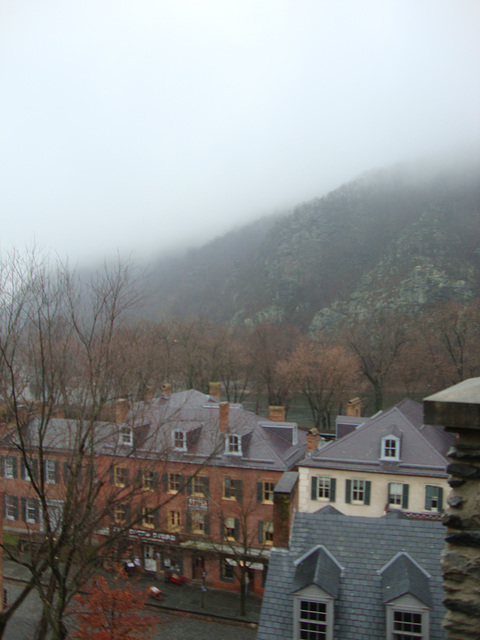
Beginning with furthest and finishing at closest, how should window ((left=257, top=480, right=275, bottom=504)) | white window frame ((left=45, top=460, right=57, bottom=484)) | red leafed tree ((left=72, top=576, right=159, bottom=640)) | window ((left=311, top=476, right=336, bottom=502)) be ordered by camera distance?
window ((left=257, top=480, right=275, bottom=504)) → window ((left=311, top=476, right=336, bottom=502)) → white window frame ((left=45, top=460, right=57, bottom=484)) → red leafed tree ((left=72, top=576, right=159, bottom=640))

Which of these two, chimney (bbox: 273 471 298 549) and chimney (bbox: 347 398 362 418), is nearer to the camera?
chimney (bbox: 273 471 298 549)

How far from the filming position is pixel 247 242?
14300 centimetres

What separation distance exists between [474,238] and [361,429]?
72.1m

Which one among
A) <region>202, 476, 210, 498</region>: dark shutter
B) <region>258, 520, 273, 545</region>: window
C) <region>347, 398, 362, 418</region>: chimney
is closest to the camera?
<region>258, 520, 273, 545</region>: window

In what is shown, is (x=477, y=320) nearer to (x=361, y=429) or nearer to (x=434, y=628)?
(x=361, y=429)

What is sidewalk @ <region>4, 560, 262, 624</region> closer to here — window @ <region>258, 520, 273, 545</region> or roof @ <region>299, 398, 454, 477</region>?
window @ <region>258, 520, 273, 545</region>

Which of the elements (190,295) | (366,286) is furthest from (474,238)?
(190,295)

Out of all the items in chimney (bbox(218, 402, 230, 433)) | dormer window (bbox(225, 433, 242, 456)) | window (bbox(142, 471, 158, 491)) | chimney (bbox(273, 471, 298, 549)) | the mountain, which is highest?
the mountain

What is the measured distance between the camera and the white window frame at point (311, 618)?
32.6 feet

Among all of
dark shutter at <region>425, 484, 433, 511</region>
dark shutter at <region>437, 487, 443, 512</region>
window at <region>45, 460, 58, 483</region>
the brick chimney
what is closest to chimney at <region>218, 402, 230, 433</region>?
window at <region>45, 460, 58, 483</region>

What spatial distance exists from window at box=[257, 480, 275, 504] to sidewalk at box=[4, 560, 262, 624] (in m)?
4.38

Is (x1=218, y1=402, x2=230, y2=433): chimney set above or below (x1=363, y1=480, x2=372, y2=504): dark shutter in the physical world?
above

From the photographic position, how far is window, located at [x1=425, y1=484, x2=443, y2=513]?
21.5 m

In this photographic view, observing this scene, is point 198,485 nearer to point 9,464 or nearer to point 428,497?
point 428,497
